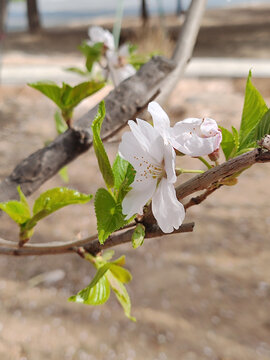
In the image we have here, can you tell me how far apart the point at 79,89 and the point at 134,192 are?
201 mm

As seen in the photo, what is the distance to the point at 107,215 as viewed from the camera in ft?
0.91

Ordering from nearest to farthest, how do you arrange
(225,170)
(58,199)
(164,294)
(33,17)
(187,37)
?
(225,170) → (58,199) → (187,37) → (164,294) → (33,17)

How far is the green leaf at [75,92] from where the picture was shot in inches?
16.9

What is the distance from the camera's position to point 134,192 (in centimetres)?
27

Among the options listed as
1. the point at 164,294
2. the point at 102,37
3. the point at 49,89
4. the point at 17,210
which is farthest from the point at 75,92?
the point at 164,294

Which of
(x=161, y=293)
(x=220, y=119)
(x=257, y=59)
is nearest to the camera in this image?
(x=161, y=293)

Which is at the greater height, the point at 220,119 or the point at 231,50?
the point at 220,119

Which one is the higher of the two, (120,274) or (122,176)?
(122,176)

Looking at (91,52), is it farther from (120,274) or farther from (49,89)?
(120,274)

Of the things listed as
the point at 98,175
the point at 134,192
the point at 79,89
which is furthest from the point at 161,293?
the point at 134,192

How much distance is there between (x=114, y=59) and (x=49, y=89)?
22 cm

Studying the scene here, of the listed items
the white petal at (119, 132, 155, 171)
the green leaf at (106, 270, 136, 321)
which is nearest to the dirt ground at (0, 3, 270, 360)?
the green leaf at (106, 270, 136, 321)

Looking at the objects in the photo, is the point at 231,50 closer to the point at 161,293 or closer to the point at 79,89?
the point at 161,293

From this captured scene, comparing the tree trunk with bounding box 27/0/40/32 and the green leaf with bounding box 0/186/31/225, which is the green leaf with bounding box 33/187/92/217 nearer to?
the green leaf with bounding box 0/186/31/225
